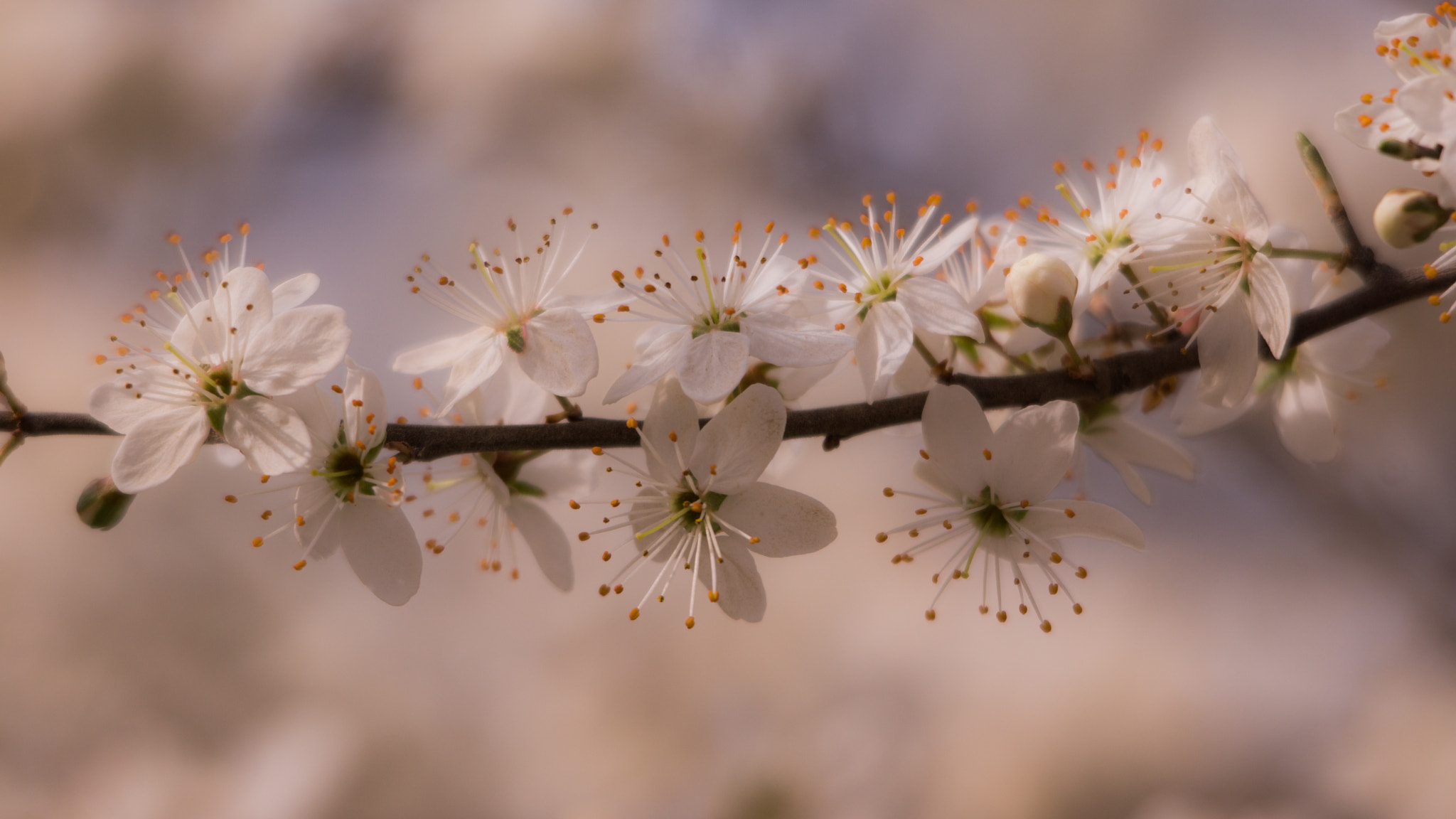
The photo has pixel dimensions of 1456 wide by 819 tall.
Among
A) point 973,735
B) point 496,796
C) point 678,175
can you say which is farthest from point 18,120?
point 973,735

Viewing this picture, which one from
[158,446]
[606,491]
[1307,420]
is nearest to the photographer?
[158,446]

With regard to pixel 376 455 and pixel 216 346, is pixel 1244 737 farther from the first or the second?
pixel 216 346

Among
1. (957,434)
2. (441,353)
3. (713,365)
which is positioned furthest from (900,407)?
(441,353)

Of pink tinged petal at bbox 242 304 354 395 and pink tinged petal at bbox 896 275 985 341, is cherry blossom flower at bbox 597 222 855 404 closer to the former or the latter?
pink tinged petal at bbox 896 275 985 341

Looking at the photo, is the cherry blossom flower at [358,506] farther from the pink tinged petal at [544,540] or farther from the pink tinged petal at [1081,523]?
the pink tinged petal at [1081,523]

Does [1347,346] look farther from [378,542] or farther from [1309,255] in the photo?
[378,542]

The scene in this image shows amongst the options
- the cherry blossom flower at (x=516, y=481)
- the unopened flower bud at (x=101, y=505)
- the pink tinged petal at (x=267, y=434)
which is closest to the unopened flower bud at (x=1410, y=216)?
the cherry blossom flower at (x=516, y=481)
